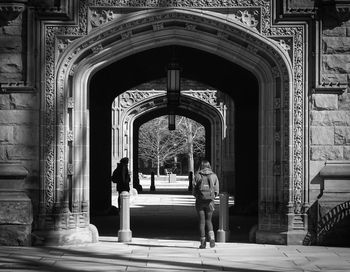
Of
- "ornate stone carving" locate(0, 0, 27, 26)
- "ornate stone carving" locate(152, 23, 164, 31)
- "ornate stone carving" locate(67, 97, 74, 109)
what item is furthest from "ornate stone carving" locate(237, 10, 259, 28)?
"ornate stone carving" locate(0, 0, 27, 26)

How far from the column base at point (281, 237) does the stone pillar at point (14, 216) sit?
13.5 ft

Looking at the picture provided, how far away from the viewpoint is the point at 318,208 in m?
13.6

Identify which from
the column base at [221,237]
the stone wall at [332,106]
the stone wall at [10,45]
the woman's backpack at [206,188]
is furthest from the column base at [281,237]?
the stone wall at [10,45]

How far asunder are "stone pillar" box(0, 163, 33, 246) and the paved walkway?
371mm

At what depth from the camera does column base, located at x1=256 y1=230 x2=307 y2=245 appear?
13.7 meters

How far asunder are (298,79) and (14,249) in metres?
5.75

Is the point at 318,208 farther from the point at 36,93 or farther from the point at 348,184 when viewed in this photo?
the point at 36,93

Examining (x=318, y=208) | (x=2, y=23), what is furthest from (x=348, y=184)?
(x=2, y=23)

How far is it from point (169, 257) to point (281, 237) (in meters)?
2.55

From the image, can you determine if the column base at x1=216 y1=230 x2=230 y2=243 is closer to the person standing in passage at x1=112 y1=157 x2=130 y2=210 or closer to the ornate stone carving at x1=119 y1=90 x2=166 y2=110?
the person standing in passage at x1=112 y1=157 x2=130 y2=210

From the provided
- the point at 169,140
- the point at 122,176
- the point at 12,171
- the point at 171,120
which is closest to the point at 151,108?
the point at 171,120

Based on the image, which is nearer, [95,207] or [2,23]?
[2,23]

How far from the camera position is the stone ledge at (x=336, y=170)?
44.6 ft

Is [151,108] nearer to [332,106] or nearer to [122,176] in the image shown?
[122,176]
